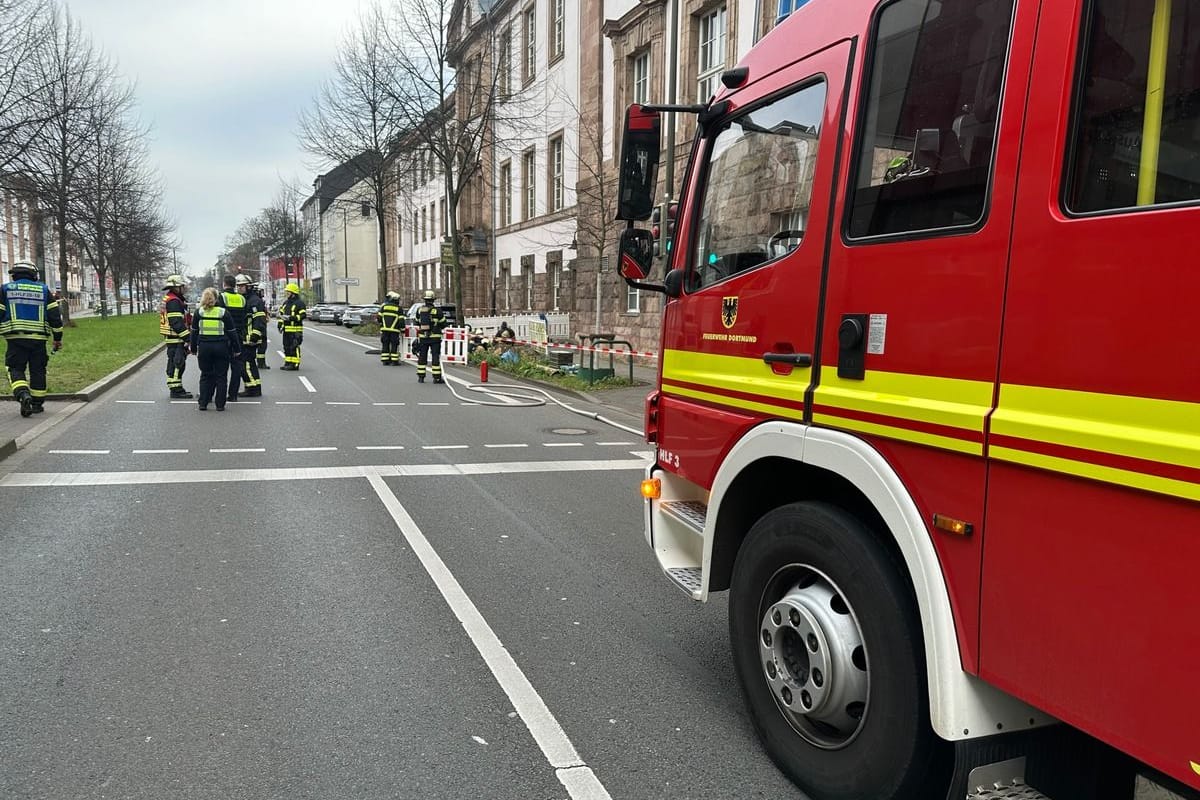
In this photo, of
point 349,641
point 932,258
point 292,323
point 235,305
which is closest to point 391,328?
point 292,323

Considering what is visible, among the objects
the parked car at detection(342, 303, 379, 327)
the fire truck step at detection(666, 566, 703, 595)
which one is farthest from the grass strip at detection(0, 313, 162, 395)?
the parked car at detection(342, 303, 379, 327)

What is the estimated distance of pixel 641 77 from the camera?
23.8 meters

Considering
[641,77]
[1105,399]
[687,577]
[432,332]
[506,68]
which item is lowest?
[687,577]

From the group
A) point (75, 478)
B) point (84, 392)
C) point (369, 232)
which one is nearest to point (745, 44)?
point (84, 392)

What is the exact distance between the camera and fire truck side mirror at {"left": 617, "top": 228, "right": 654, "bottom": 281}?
3.84 m

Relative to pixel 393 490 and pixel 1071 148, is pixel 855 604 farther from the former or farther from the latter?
pixel 393 490

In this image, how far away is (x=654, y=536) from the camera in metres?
4.04

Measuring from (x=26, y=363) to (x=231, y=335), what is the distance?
2.63 m

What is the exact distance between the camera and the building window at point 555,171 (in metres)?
29.3

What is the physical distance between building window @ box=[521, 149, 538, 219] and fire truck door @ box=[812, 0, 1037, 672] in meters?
30.2

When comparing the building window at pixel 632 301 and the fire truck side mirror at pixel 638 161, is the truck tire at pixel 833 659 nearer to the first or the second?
the fire truck side mirror at pixel 638 161

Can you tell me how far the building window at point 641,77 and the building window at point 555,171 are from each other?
5502mm

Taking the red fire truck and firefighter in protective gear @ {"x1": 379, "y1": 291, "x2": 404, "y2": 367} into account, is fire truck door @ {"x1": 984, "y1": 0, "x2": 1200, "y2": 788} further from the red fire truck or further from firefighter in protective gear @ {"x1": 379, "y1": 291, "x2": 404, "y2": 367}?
firefighter in protective gear @ {"x1": 379, "y1": 291, "x2": 404, "y2": 367}

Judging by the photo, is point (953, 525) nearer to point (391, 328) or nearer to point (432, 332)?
point (432, 332)
